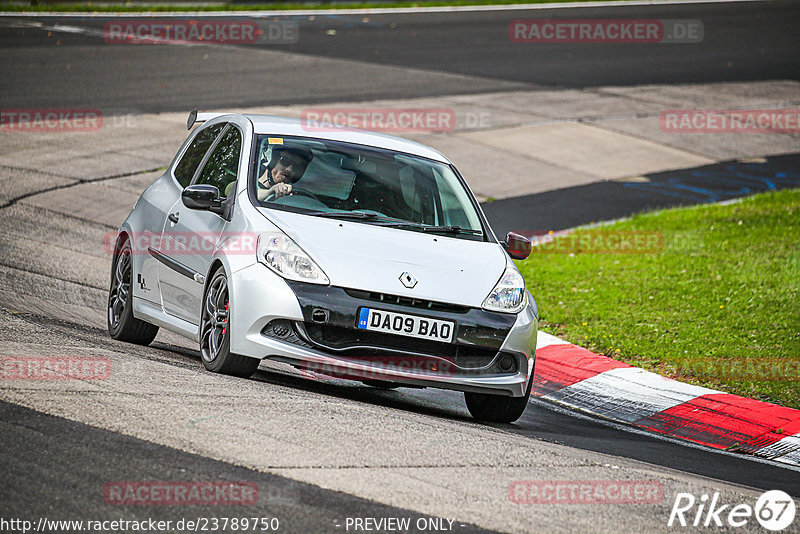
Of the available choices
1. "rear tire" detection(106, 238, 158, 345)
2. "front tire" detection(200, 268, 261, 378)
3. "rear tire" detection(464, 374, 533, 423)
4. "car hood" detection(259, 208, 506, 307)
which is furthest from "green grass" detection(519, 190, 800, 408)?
"front tire" detection(200, 268, 261, 378)

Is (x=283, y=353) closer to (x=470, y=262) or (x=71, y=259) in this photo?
(x=470, y=262)

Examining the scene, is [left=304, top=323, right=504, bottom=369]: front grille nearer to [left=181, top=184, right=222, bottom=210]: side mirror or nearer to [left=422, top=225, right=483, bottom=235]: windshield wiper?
[left=422, top=225, right=483, bottom=235]: windshield wiper

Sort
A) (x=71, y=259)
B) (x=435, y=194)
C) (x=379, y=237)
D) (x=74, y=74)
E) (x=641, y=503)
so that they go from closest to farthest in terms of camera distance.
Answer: (x=641, y=503) < (x=379, y=237) < (x=435, y=194) < (x=71, y=259) < (x=74, y=74)

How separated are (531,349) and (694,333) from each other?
3.04m

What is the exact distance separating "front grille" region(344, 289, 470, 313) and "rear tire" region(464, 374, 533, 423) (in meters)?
0.82

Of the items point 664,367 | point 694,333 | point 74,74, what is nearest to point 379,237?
point 664,367

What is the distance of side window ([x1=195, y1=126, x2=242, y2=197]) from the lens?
24.5 ft

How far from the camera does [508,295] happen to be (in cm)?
685

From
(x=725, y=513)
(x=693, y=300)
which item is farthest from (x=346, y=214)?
(x=693, y=300)

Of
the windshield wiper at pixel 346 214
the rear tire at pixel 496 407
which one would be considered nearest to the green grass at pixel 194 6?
the windshield wiper at pixel 346 214

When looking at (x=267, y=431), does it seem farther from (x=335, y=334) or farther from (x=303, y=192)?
(x=303, y=192)

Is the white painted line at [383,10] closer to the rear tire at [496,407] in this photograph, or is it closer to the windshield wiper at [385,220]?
the windshield wiper at [385,220]

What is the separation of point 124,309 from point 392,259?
2.47m

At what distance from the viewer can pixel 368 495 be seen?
4.74 metres
